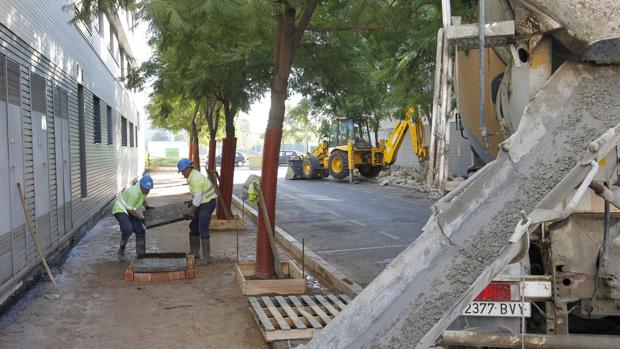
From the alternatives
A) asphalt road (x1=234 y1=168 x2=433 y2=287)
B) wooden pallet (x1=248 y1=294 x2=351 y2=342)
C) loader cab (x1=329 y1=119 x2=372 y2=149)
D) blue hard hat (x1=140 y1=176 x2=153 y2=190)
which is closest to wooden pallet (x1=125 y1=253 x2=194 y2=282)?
blue hard hat (x1=140 y1=176 x2=153 y2=190)

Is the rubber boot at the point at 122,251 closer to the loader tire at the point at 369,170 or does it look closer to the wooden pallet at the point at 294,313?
the wooden pallet at the point at 294,313

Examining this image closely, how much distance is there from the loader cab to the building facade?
13.7 m

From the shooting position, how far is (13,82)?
23.6 ft

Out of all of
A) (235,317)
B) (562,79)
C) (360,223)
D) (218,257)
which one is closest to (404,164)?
(360,223)

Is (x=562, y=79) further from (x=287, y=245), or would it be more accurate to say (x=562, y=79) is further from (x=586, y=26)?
(x=287, y=245)

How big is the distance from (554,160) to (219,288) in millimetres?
4803

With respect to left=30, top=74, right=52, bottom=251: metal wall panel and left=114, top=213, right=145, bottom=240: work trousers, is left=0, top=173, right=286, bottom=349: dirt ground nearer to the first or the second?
left=114, top=213, right=145, bottom=240: work trousers

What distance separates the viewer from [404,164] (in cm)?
3219

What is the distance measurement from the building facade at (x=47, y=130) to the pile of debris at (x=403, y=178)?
11471mm

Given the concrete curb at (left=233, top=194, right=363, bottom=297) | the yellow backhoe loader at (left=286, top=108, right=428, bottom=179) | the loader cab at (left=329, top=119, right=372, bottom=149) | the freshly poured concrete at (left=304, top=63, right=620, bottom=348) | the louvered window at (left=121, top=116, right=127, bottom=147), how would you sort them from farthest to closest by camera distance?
the loader cab at (left=329, top=119, right=372, bottom=149) → the yellow backhoe loader at (left=286, top=108, right=428, bottom=179) → the louvered window at (left=121, top=116, right=127, bottom=147) → the concrete curb at (left=233, top=194, right=363, bottom=297) → the freshly poured concrete at (left=304, top=63, right=620, bottom=348)

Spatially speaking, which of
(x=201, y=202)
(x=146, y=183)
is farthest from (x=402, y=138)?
(x=146, y=183)

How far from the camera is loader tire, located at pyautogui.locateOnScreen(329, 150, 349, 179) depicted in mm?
26609

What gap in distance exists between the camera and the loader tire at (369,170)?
27594 mm

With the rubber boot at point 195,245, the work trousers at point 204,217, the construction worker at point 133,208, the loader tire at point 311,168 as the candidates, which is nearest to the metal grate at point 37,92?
the construction worker at point 133,208
